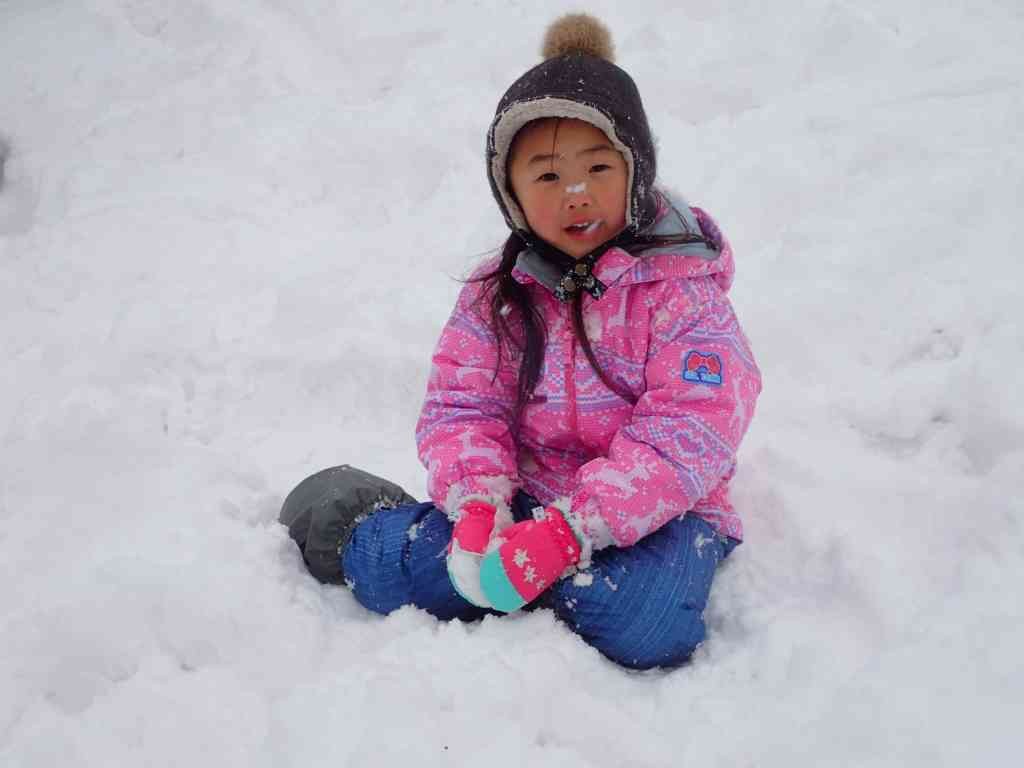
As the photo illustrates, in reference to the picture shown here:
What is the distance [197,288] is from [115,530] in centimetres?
156

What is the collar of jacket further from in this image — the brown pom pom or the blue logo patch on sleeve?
the brown pom pom

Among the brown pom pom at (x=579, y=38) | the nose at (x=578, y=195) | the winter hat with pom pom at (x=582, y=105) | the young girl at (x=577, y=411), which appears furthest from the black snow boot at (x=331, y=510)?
the brown pom pom at (x=579, y=38)

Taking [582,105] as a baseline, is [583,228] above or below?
below

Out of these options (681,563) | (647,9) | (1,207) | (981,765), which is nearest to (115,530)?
(681,563)

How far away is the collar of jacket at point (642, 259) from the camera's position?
164 cm

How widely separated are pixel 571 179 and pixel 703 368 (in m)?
0.46

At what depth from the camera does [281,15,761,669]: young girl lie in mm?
1525

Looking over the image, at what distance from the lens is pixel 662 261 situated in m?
1.64

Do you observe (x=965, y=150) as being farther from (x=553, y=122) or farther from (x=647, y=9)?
(x=647, y=9)

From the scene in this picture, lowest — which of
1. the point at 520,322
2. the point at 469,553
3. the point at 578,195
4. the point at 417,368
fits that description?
the point at 417,368

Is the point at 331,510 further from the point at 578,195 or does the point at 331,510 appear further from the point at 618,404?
the point at 578,195

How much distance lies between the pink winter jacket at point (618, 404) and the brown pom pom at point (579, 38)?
1.23 ft

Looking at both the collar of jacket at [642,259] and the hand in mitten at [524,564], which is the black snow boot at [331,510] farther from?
the collar of jacket at [642,259]

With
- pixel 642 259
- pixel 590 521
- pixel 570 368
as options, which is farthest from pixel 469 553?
pixel 642 259
